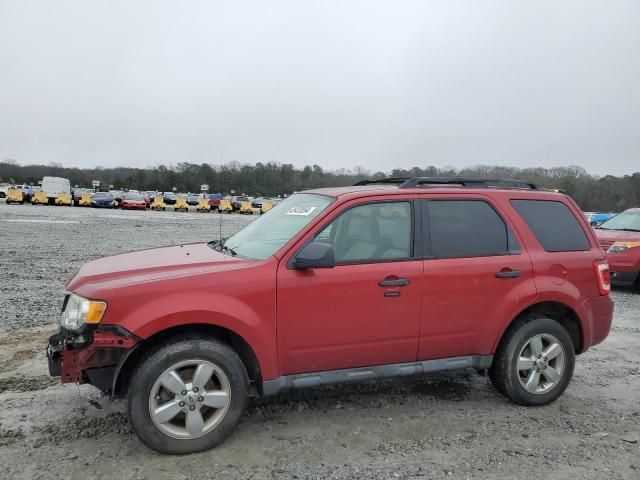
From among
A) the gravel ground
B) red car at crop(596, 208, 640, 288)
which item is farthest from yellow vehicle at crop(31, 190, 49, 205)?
red car at crop(596, 208, 640, 288)

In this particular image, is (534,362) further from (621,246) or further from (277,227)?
(621,246)

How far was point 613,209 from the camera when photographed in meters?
50.2

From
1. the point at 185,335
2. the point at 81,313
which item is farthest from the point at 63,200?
the point at 185,335

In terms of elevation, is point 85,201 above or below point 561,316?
above

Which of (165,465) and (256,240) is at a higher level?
(256,240)

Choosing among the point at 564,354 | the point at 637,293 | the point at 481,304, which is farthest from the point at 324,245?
the point at 637,293

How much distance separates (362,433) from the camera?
388 centimetres

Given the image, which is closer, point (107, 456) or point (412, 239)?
point (107, 456)

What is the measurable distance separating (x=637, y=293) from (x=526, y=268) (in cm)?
737

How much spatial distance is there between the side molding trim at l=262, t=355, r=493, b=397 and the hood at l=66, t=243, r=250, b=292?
0.92 meters

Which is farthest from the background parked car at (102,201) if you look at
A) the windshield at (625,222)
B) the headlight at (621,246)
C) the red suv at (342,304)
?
the red suv at (342,304)

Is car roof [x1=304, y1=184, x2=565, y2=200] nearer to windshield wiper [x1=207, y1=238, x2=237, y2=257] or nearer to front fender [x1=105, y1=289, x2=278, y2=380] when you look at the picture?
windshield wiper [x1=207, y1=238, x2=237, y2=257]

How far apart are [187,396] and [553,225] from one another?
3.46 metres

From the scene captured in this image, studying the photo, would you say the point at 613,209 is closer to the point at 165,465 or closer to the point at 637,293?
the point at 637,293
